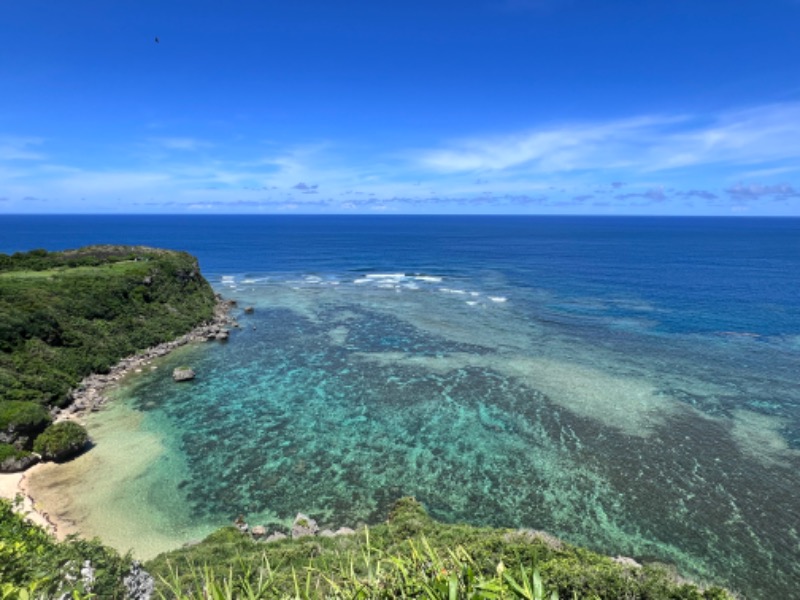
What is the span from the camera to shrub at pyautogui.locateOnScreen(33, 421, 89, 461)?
33312 mm

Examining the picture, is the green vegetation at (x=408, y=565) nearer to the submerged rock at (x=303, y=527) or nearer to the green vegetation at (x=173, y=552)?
the green vegetation at (x=173, y=552)

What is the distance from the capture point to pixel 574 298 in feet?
286

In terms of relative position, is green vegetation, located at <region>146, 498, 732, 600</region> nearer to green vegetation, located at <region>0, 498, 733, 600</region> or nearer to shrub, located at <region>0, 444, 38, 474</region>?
green vegetation, located at <region>0, 498, 733, 600</region>

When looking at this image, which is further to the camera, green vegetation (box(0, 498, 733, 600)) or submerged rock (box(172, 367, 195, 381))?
submerged rock (box(172, 367, 195, 381))

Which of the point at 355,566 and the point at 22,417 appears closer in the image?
the point at 355,566

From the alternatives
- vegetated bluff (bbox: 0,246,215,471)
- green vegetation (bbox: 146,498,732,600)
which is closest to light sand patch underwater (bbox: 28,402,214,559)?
vegetated bluff (bbox: 0,246,215,471)

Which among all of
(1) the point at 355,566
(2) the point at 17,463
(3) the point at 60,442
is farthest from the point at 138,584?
(2) the point at 17,463

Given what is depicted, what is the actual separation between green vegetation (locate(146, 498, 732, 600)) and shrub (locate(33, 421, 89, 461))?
58.9 ft

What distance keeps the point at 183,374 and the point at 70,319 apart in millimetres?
17400

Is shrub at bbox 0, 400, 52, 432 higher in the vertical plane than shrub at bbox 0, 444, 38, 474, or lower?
higher

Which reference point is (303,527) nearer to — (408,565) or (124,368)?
(408,565)

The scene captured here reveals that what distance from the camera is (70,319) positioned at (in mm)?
52688

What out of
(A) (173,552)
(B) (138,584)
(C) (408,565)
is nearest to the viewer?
(C) (408,565)

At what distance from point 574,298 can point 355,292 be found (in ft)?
155
